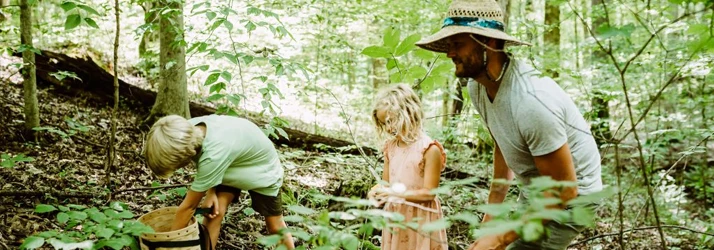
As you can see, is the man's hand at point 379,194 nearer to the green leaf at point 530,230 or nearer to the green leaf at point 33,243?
the green leaf at point 530,230

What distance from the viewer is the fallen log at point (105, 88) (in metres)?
7.41

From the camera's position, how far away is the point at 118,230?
2.60 meters

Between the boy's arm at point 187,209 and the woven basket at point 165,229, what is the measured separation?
0.17 ft

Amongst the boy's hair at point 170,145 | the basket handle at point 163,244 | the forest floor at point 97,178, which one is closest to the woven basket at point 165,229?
the basket handle at point 163,244

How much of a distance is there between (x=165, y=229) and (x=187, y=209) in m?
0.49

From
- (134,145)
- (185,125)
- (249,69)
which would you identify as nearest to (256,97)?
(249,69)

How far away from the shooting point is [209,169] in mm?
2926

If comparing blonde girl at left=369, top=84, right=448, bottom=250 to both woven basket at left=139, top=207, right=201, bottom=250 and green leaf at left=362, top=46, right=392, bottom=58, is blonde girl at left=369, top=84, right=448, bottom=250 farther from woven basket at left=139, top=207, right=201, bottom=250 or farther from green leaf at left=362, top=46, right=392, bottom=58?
woven basket at left=139, top=207, right=201, bottom=250

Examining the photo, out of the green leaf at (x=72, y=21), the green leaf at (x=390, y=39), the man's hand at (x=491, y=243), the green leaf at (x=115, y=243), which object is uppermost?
the green leaf at (x=72, y=21)

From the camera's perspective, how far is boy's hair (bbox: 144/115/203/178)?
2842 mm

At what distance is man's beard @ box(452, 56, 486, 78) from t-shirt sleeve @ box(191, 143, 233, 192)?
152 cm

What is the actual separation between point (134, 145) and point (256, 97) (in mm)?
5030

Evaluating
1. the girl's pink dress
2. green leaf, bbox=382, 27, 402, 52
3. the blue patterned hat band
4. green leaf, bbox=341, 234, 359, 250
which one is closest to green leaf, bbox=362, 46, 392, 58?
green leaf, bbox=382, 27, 402, 52

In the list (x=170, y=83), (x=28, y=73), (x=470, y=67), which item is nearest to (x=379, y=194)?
(x=470, y=67)
